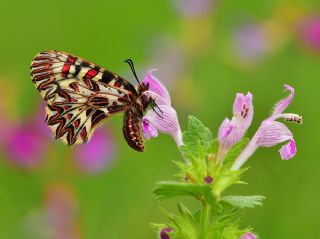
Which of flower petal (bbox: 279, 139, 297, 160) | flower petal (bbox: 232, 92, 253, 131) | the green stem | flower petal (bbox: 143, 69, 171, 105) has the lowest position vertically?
the green stem

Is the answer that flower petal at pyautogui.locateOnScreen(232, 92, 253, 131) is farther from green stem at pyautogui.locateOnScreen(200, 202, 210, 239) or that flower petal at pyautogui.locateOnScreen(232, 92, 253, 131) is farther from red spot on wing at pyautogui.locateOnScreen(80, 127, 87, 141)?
red spot on wing at pyautogui.locateOnScreen(80, 127, 87, 141)

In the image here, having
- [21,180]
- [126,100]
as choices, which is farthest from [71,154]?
[126,100]

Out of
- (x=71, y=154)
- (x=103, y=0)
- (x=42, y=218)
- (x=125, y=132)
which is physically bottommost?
(x=42, y=218)

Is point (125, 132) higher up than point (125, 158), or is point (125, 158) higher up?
point (125, 132)

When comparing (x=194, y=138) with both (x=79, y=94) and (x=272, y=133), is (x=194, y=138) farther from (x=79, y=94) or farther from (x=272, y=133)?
(x=79, y=94)

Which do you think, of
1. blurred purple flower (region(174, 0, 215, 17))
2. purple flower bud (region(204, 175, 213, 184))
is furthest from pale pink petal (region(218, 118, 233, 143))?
blurred purple flower (region(174, 0, 215, 17))

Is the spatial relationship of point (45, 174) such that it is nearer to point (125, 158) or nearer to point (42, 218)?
point (42, 218)

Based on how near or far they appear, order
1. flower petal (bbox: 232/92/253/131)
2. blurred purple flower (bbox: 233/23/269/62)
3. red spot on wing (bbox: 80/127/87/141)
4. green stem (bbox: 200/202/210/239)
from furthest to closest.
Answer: blurred purple flower (bbox: 233/23/269/62) → red spot on wing (bbox: 80/127/87/141) → flower petal (bbox: 232/92/253/131) → green stem (bbox: 200/202/210/239)
